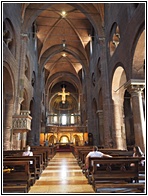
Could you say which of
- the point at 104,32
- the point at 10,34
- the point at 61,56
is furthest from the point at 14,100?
the point at 61,56

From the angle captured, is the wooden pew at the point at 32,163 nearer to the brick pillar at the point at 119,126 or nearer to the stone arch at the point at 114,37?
the brick pillar at the point at 119,126

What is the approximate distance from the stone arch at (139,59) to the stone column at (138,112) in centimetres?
37

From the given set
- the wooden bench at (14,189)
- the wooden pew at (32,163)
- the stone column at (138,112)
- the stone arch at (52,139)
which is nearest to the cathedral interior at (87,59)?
the stone column at (138,112)

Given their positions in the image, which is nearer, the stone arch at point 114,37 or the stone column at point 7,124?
the stone column at point 7,124

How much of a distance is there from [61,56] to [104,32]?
49.4 feet

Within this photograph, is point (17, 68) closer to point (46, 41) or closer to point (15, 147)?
point (15, 147)

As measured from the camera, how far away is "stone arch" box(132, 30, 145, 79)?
352 inches

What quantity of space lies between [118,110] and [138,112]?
13.3 ft

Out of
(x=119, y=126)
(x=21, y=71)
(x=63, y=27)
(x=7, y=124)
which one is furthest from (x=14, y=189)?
(x=63, y=27)

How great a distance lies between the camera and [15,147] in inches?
501

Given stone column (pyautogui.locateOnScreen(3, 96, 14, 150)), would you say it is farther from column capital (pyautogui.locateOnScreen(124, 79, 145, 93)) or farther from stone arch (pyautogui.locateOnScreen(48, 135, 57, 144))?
stone arch (pyautogui.locateOnScreen(48, 135, 57, 144))

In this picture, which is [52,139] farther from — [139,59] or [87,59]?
[139,59]

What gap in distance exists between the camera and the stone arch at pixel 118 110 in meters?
12.9

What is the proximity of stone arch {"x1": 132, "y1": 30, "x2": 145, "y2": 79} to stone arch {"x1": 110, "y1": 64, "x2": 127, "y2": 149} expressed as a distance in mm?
3085
